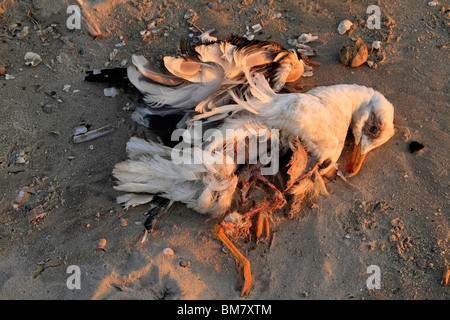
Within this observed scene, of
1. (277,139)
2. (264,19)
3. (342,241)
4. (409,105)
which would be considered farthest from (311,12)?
(342,241)

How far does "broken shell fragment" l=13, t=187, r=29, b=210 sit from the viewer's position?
3.53m

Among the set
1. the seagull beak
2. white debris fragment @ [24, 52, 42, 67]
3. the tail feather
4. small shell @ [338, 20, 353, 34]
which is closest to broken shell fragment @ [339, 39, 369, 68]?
small shell @ [338, 20, 353, 34]

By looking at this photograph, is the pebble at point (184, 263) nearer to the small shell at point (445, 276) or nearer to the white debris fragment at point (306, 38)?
the small shell at point (445, 276)

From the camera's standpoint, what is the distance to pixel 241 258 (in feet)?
10.5

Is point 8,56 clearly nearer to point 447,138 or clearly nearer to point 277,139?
point 277,139

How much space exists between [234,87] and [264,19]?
51.0 inches

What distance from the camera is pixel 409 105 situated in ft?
13.2

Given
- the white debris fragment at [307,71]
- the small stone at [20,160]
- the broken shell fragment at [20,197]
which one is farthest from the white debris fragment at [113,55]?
the white debris fragment at [307,71]

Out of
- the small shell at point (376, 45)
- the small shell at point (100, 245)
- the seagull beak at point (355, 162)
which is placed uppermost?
the small shell at point (376, 45)

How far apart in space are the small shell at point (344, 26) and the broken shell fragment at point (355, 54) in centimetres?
29

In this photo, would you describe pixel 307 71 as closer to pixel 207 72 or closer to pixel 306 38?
pixel 306 38

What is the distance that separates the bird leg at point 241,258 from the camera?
316cm

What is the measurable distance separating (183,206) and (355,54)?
7.43 ft

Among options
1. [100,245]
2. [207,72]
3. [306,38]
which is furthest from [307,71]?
[100,245]
